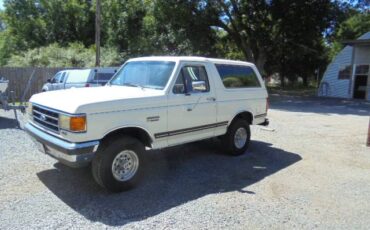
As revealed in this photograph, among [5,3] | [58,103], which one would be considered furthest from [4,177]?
[5,3]

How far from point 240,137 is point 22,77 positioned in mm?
15776

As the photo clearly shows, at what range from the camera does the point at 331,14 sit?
22.2 meters

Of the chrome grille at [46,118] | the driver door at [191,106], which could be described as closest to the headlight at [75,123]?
the chrome grille at [46,118]

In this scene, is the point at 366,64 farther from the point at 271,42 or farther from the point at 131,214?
the point at 131,214

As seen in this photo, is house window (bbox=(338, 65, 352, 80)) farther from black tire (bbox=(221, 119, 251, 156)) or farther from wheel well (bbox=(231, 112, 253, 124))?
black tire (bbox=(221, 119, 251, 156))

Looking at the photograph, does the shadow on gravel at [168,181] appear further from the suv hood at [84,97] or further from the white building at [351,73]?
the white building at [351,73]

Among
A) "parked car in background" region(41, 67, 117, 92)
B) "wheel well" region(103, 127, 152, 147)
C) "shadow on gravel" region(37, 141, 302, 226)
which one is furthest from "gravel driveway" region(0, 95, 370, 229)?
"parked car in background" region(41, 67, 117, 92)

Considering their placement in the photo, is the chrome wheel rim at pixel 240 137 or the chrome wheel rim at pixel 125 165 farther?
the chrome wheel rim at pixel 240 137

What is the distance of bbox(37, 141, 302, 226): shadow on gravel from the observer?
4.47 meters

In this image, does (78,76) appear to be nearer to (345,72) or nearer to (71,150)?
(71,150)

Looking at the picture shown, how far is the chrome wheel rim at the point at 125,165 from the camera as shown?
16.1 feet

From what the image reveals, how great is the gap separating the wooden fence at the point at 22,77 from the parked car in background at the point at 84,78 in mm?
4403

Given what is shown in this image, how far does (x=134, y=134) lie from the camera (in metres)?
5.25

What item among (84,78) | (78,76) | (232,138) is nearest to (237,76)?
(232,138)
